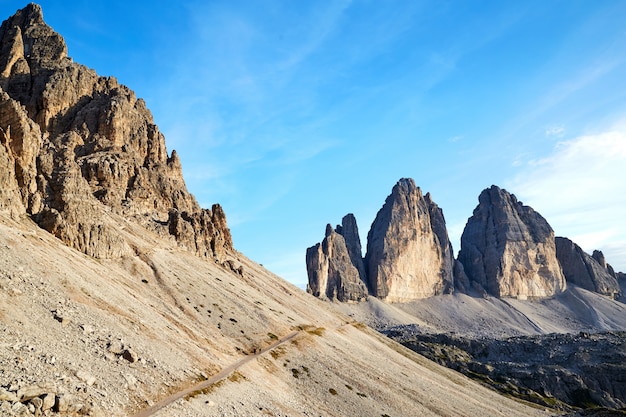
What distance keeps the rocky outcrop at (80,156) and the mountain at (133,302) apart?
1.22 ft

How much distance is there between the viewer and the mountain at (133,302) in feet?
106

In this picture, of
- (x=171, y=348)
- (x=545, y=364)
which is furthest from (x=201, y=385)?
(x=545, y=364)

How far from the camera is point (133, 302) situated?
2164 inches

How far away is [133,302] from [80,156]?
78658 millimetres

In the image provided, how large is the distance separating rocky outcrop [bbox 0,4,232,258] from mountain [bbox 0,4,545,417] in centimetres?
37

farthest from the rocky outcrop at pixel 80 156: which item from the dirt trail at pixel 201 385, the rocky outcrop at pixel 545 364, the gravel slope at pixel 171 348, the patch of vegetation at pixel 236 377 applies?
the rocky outcrop at pixel 545 364

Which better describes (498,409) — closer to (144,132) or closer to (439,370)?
(439,370)

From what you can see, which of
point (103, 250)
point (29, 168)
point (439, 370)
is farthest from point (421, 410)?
point (29, 168)

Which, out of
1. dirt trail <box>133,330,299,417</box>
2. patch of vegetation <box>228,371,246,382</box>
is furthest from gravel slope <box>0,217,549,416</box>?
dirt trail <box>133,330,299,417</box>

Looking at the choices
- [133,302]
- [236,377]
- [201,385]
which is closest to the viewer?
[201,385]

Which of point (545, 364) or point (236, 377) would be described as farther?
point (545, 364)

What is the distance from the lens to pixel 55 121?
13125 centimetres

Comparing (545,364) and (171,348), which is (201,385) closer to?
(171,348)

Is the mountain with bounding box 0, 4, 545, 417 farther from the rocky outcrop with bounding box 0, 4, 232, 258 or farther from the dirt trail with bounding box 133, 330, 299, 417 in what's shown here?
the rocky outcrop with bounding box 0, 4, 232, 258
